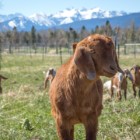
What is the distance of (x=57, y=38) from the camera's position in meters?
108

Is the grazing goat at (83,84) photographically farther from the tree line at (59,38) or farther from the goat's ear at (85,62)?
the tree line at (59,38)

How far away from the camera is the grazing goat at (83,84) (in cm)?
438

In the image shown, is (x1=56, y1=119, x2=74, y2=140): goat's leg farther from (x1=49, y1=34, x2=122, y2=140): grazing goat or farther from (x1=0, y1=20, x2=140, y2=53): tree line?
(x1=0, y1=20, x2=140, y2=53): tree line

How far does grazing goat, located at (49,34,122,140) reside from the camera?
14.4 ft

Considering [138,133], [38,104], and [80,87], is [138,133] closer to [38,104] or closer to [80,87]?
[80,87]

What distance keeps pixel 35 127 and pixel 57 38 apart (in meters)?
100

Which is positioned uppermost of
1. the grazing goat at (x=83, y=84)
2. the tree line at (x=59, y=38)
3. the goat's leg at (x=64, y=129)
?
the grazing goat at (x=83, y=84)

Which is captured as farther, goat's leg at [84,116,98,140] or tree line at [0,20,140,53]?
tree line at [0,20,140,53]

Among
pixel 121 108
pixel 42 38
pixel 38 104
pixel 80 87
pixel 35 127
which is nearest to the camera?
pixel 80 87

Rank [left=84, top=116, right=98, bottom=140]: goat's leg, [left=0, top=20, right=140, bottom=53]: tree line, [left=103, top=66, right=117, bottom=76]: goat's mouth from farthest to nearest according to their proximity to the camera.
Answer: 1. [left=0, top=20, right=140, bottom=53]: tree line
2. [left=84, top=116, right=98, bottom=140]: goat's leg
3. [left=103, top=66, right=117, bottom=76]: goat's mouth

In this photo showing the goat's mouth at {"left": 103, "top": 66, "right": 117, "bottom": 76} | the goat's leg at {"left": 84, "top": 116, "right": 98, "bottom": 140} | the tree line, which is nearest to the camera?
the goat's mouth at {"left": 103, "top": 66, "right": 117, "bottom": 76}

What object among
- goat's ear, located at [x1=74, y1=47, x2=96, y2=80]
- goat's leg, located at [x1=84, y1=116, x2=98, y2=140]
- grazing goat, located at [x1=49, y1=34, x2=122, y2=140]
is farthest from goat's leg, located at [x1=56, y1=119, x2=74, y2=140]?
goat's ear, located at [x1=74, y1=47, x2=96, y2=80]

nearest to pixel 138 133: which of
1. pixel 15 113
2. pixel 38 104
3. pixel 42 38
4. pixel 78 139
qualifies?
pixel 78 139

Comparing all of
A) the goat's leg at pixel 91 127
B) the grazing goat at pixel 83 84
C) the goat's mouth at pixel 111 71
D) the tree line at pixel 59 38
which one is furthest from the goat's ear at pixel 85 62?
the tree line at pixel 59 38
